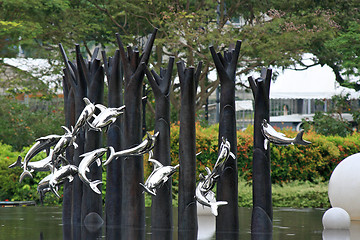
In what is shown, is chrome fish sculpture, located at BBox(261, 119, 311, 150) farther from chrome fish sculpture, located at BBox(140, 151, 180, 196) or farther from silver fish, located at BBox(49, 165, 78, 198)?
silver fish, located at BBox(49, 165, 78, 198)

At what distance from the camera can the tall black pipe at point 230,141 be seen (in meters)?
5.85

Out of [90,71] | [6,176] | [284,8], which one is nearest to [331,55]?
[284,8]

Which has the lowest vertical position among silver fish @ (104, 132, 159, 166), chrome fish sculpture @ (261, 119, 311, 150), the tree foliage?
silver fish @ (104, 132, 159, 166)

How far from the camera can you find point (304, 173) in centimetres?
1480

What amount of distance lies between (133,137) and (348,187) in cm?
379

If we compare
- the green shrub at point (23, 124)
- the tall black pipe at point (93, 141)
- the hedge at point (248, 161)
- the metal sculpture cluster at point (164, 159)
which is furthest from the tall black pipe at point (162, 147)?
the green shrub at point (23, 124)

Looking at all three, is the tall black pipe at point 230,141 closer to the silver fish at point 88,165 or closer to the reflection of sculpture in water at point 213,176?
the reflection of sculpture in water at point 213,176

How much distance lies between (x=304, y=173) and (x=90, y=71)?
9316 millimetres

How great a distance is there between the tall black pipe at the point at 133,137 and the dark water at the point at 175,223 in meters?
0.24

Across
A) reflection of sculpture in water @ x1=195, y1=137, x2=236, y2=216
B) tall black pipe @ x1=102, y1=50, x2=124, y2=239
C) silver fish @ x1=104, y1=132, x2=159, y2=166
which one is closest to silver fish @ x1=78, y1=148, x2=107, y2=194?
silver fish @ x1=104, y1=132, x2=159, y2=166

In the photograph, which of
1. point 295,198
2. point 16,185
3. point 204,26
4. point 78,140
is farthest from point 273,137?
point 204,26

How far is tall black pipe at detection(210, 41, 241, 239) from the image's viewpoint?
5.85 metres

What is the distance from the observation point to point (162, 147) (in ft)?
19.3

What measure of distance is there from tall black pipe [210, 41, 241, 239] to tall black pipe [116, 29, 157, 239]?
753 millimetres
